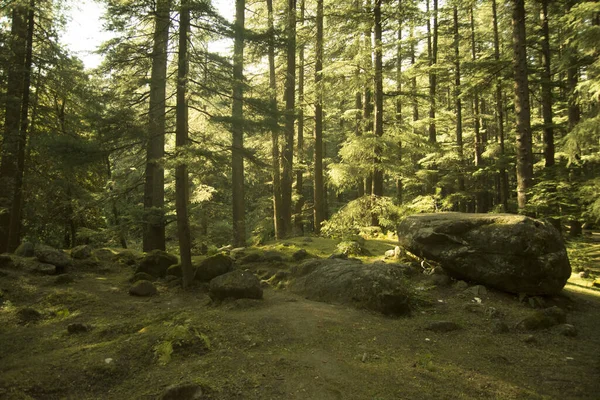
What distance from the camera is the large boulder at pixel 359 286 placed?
7.27 metres

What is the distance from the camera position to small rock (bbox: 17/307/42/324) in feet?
23.5

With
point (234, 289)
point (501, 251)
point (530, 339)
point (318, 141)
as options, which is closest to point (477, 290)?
point (501, 251)

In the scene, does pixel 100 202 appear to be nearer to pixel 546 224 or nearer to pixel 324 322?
pixel 324 322

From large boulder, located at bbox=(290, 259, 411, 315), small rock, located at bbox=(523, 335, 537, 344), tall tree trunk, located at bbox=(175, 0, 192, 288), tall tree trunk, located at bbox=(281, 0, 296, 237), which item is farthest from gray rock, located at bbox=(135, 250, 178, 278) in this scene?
small rock, located at bbox=(523, 335, 537, 344)

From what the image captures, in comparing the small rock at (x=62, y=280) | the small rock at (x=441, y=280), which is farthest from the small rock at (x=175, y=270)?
the small rock at (x=441, y=280)

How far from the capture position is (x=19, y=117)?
40.7ft

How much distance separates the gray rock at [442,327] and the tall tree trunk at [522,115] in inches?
247

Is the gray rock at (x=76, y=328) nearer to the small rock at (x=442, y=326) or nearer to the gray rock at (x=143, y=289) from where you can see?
the gray rock at (x=143, y=289)

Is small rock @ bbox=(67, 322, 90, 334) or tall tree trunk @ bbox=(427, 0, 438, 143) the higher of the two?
tall tree trunk @ bbox=(427, 0, 438, 143)

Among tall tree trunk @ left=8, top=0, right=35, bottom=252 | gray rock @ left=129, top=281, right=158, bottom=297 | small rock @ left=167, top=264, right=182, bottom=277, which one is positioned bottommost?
gray rock @ left=129, top=281, right=158, bottom=297

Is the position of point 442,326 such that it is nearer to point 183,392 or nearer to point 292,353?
point 292,353

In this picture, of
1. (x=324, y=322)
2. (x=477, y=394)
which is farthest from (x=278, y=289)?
(x=477, y=394)

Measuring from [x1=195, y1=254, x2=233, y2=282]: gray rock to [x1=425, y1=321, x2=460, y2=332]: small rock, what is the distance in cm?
584

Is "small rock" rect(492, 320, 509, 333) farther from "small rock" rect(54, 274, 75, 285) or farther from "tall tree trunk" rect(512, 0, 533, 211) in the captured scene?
"small rock" rect(54, 274, 75, 285)
